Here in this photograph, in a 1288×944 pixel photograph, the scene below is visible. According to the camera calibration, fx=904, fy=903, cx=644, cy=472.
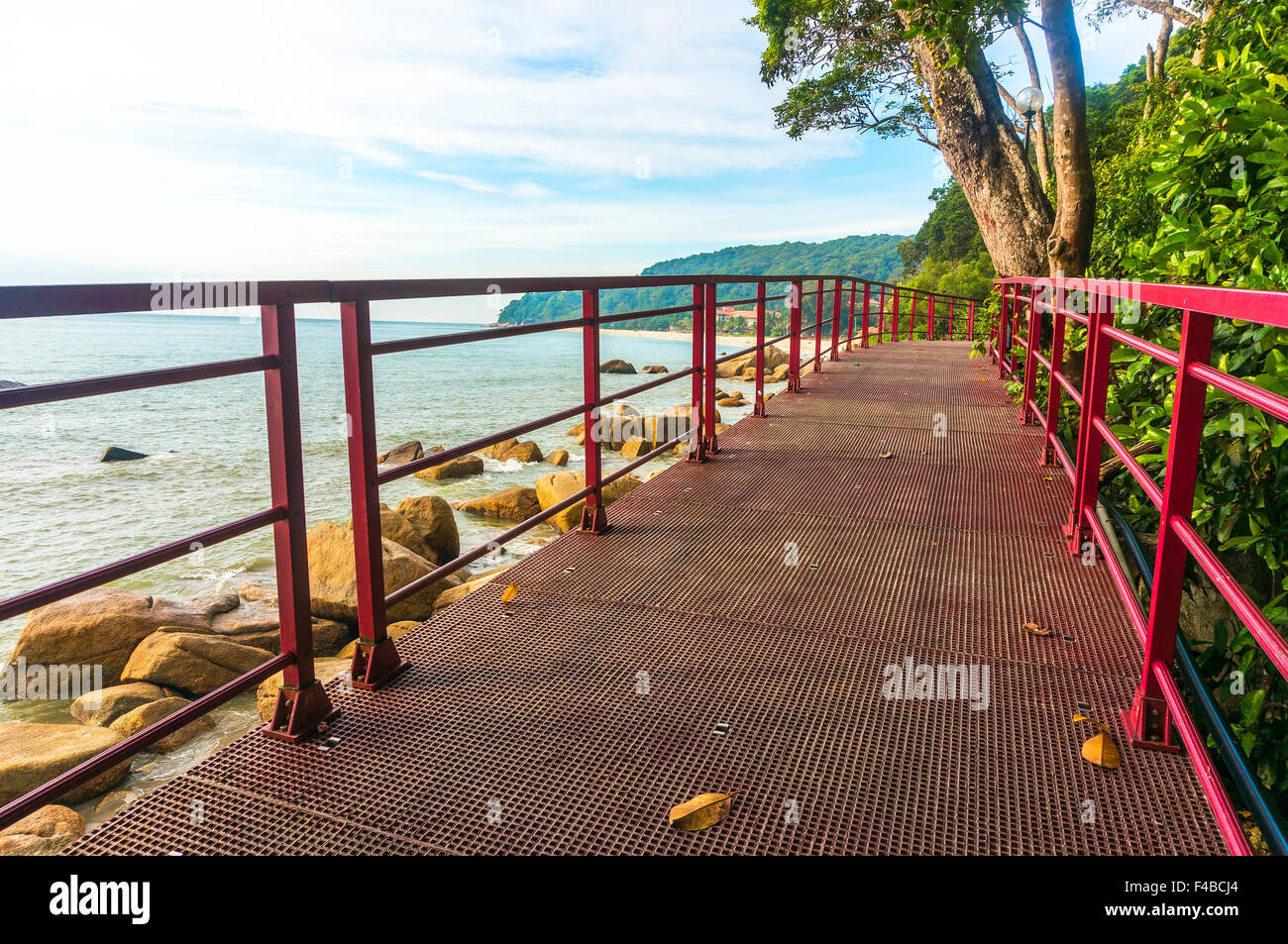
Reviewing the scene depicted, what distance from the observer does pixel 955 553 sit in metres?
3.49

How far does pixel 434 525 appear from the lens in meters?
7.79

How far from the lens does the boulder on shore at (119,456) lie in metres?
18.8

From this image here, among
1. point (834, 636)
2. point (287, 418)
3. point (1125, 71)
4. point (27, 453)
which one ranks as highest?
point (1125, 71)

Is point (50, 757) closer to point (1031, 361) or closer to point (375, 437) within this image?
point (375, 437)

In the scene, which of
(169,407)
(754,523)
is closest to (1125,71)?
(169,407)

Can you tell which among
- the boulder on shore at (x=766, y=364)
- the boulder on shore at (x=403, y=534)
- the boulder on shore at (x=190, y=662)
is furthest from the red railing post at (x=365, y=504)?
the boulder on shore at (x=766, y=364)

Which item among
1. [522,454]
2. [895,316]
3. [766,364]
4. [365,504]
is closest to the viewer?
[365,504]

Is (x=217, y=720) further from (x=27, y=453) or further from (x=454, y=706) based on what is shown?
(x=27, y=453)

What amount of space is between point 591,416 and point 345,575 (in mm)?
3400

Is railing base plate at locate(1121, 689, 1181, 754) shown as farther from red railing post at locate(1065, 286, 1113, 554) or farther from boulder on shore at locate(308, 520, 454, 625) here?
boulder on shore at locate(308, 520, 454, 625)

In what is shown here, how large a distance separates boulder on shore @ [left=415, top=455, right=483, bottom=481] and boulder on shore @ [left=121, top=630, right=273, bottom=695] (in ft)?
25.5

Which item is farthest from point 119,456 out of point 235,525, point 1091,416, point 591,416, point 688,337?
point 688,337

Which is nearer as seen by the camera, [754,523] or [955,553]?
[955,553]
